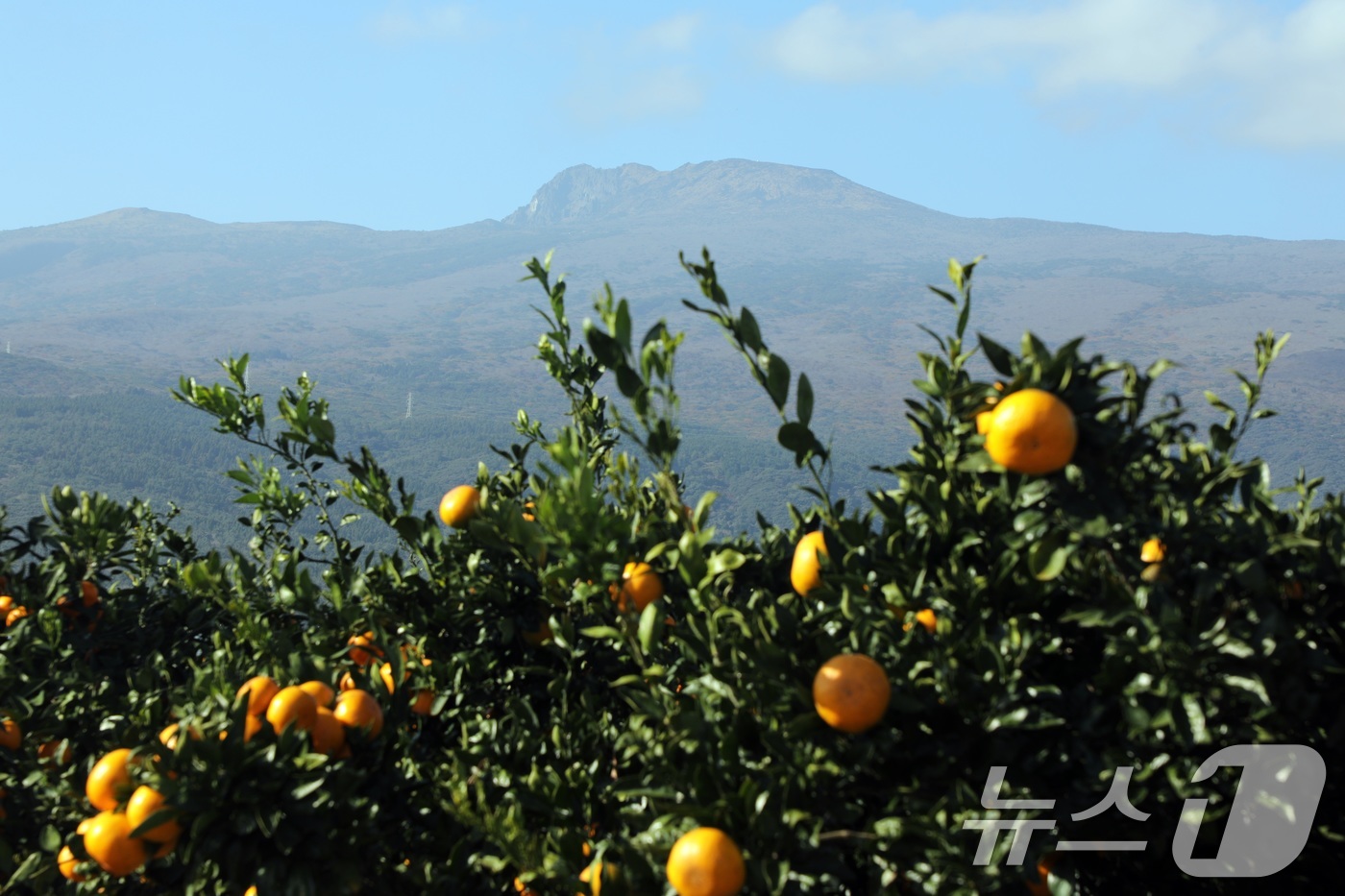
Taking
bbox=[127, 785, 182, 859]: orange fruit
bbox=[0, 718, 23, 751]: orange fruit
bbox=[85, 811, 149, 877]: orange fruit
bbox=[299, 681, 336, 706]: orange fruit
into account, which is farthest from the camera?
bbox=[0, 718, 23, 751]: orange fruit

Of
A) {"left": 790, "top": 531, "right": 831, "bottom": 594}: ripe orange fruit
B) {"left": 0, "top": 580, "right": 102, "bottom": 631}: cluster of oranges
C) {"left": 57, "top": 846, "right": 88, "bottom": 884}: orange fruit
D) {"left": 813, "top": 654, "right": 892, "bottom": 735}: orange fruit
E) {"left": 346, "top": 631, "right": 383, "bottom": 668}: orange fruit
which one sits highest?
{"left": 790, "top": 531, "right": 831, "bottom": 594}: ripe orange fruit

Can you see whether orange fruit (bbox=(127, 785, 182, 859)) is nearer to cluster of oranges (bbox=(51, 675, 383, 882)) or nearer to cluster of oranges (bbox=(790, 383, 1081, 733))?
cluster of oranges (bbox=(51, 675, 383, 882))

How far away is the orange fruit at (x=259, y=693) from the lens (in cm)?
280

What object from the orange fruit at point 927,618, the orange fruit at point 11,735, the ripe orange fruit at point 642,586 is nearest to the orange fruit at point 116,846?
the orange fruit at point 11,735

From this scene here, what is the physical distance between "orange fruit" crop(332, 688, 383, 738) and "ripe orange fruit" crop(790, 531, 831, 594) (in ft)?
3.76

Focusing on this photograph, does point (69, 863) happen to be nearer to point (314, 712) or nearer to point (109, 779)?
point (109, 779)

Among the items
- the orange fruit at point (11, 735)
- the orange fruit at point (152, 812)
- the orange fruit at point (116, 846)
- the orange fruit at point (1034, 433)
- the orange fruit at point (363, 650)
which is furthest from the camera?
the orange fruit at point (11, 735)

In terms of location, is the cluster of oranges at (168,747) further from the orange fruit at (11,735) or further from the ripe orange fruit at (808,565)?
the ripe orange fruit at (808,565)

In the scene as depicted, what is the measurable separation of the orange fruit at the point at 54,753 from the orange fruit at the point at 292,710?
117cm

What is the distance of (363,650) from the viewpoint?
11.3 ft

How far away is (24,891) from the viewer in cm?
327

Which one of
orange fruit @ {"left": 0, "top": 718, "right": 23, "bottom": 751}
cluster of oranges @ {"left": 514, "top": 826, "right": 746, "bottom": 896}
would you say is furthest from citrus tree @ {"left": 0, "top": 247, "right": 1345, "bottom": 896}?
orange fruit @ {"left": 0, "top": 718, "right": 23, "bottom": 751}

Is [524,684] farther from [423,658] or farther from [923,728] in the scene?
[923,728]

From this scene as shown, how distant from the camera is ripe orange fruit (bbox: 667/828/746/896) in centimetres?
217
